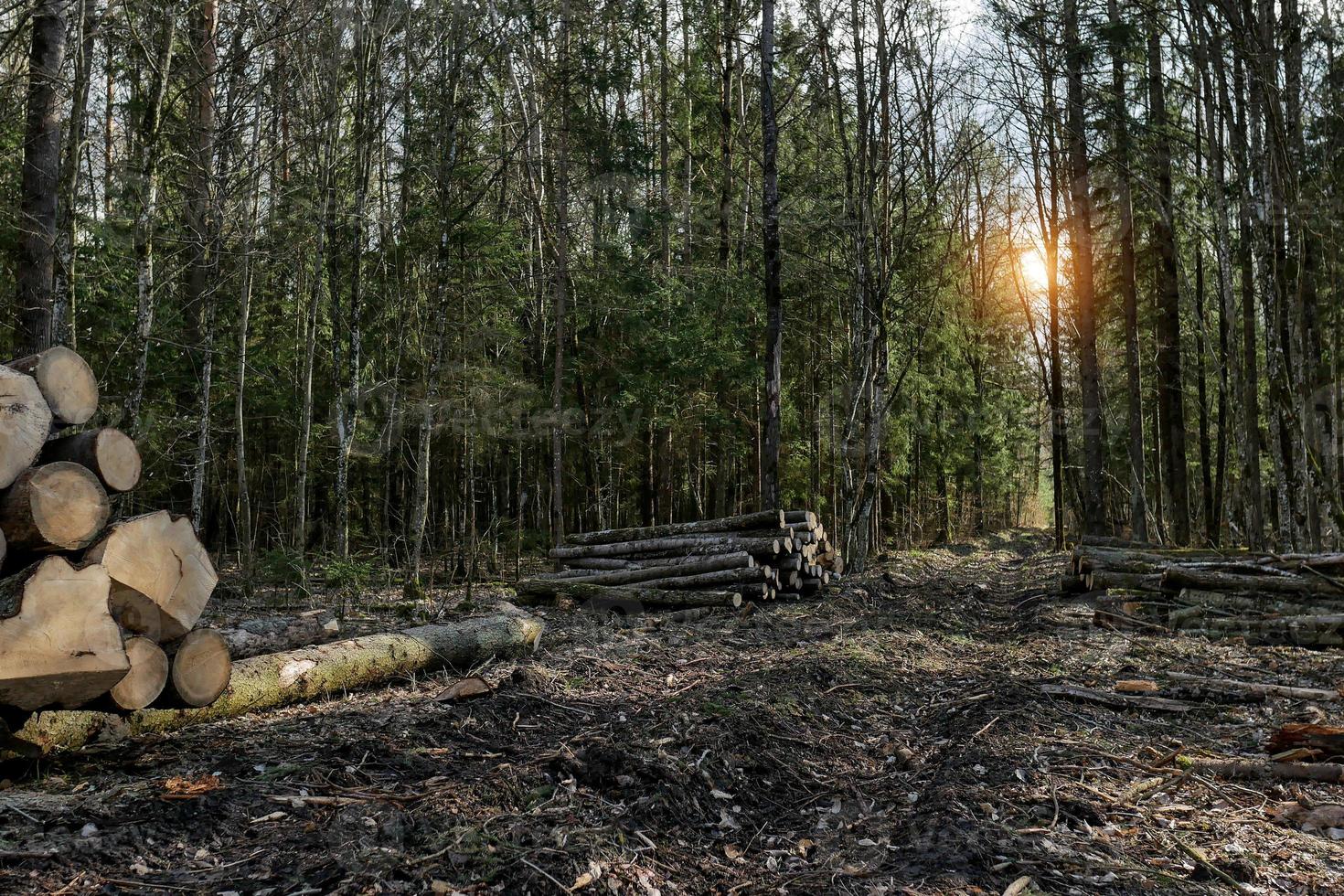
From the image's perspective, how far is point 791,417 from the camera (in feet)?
67.9

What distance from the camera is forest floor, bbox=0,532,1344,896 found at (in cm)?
323

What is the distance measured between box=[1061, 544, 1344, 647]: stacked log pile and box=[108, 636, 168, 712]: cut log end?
9.10 metres

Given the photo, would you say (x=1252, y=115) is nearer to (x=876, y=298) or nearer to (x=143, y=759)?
(x=876, y=298)

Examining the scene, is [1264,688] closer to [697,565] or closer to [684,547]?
[697,565]

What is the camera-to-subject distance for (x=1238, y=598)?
8.95 m

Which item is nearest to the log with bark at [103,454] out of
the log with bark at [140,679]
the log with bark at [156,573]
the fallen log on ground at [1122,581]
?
the log with bark at [156,573]

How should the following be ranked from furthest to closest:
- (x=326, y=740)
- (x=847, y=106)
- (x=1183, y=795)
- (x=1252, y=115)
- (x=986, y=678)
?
(x=847, y=106) < (x=1252, y=115) < (x=986, y=678) < (x=326, y=740) < (x=1183, y=795)

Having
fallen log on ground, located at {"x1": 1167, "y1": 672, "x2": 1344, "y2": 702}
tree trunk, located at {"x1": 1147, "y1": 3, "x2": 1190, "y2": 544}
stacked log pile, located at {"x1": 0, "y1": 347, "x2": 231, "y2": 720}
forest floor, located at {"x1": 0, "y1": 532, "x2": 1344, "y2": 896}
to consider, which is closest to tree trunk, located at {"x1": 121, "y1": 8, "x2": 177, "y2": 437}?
forest floor, located at {"x1": 0, "y1": 532, "x2": 1344, "y2": 896}

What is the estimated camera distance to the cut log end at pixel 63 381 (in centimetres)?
429

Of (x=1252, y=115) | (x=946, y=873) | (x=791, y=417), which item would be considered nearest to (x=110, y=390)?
(x=791, y=417)

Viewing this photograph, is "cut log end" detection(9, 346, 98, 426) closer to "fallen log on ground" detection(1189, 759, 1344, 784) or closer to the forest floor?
the forest floor

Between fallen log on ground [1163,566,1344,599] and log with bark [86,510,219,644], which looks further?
fallen log on ground [1163,566,1344,599]

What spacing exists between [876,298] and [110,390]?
15.3 m

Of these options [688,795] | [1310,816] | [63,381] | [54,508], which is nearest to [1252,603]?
[1310,816]
